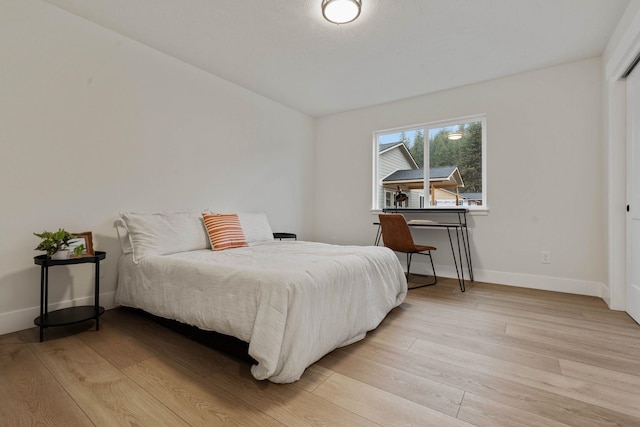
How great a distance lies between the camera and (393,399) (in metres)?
1.35

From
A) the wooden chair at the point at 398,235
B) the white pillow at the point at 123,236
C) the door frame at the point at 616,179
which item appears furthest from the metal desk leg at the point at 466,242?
the white pillow at the point at 123,236

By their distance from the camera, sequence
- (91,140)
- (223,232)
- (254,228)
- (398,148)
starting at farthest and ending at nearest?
(398,148) → (254,228) → (223,232) → (91,140)

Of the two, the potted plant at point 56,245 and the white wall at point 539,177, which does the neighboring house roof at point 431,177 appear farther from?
the potted plant at point 56,245

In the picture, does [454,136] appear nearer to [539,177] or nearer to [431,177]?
[431,177]

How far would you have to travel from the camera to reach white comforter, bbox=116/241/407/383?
1.46 m

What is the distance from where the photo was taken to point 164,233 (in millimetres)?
2541

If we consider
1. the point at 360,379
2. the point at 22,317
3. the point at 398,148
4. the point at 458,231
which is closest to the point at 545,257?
the point at 458,231

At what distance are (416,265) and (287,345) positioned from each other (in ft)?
9.71

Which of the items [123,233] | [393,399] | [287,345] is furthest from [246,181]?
[393,399]

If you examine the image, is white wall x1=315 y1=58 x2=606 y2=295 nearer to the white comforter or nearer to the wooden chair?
the wooden chair

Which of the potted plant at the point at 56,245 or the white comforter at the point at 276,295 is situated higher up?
A: the potted plant at the point at 56,245

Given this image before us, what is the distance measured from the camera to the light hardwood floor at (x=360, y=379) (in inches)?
48.5

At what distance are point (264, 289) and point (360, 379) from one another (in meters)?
0.65

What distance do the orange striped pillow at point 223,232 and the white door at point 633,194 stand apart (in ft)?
10.4
